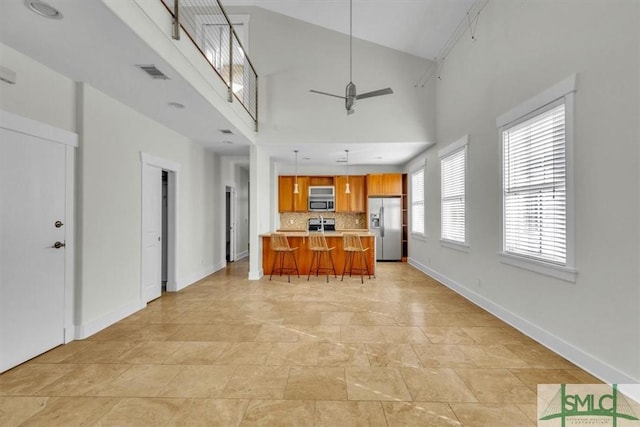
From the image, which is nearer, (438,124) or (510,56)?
(510,56)

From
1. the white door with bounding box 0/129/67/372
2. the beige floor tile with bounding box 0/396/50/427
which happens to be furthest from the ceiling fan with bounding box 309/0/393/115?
the beige floor tile with bounding box 0/396/50/427

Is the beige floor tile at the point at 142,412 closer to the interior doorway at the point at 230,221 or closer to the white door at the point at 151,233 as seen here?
the white door at the point at 151,233

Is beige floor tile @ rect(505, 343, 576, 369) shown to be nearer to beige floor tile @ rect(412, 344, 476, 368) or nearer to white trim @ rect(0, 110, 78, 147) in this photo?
beige floor tile @ rect(412, 344, 476, 368)

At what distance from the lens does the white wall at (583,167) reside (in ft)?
6.82

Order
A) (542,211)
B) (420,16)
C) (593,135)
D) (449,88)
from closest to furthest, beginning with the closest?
1. (593,135)
2. (542,211)
3. (420,16)
4. (449,88)

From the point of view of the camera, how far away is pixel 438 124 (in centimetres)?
553

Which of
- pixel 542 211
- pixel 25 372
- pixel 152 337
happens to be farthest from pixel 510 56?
pixel 25 372

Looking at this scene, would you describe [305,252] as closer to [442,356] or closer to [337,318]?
[337,318]

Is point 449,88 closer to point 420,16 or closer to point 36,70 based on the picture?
point 420,16

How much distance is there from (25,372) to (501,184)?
4.91 metres

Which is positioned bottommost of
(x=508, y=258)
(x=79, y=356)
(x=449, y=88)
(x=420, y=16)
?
(x=79, y=356)

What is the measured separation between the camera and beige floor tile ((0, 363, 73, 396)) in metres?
2.21

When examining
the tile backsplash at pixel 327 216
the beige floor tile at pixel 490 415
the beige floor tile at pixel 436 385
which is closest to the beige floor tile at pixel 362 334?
the beige floor tile at pixel 436 385

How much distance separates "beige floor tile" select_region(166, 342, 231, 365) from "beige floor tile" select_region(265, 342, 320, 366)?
491 mm
